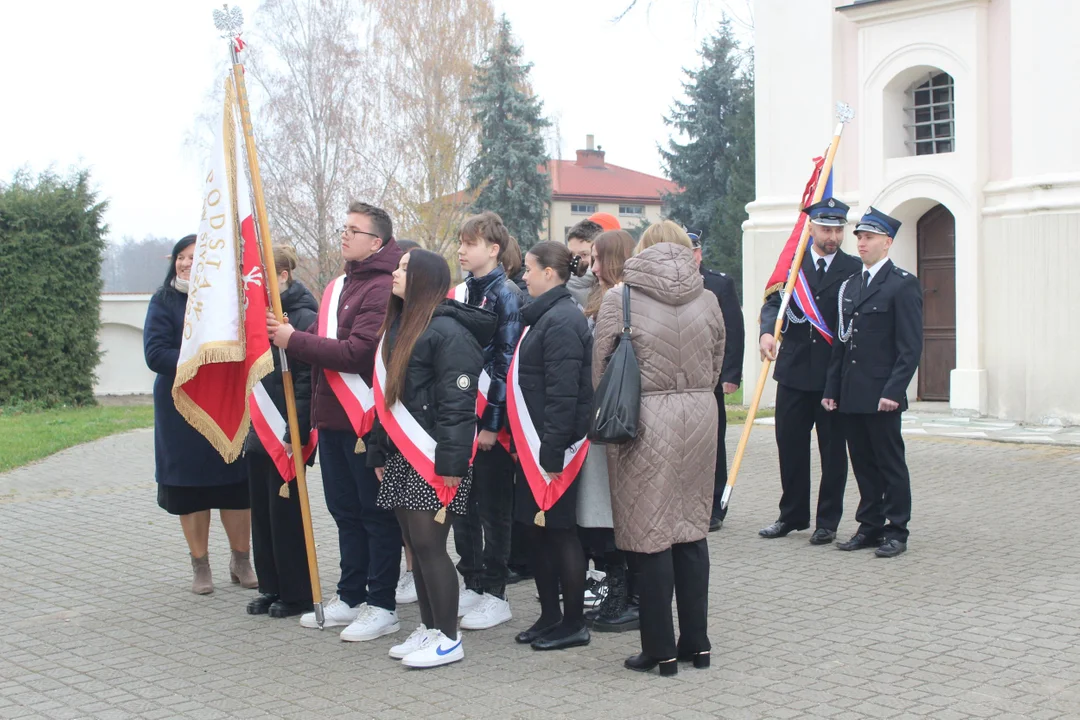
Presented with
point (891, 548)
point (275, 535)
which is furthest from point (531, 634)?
point (891, 548)

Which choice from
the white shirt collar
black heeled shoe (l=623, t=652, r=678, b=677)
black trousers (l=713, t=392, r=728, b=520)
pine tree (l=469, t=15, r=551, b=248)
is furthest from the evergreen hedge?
pine tree (l=469, t=15, r=551, b=248)

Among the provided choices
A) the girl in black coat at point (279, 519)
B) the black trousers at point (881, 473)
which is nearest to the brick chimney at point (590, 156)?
the black trousers at point (881, 473)

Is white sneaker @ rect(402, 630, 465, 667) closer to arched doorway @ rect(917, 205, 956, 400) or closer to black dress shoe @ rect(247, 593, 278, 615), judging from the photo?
black dress shoe @ rect(247, 593, 278, 615)

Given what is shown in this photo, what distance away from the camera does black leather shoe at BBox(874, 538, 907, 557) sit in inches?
Answer: 279

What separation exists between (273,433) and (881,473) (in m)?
3.70

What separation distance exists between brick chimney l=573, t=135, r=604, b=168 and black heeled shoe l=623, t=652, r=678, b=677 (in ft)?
225

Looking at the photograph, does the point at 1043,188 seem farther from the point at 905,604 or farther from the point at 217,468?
the point at 217,468

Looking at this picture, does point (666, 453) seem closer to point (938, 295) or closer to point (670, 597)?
point (670, 597)

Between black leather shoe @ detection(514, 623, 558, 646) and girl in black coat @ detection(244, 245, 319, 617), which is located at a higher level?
girl in black coat @ detection(244, 245, 319, 617)

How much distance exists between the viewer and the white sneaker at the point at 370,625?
5.54 metres

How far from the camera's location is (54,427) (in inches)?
640

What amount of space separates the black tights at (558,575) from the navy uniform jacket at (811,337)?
9.46 feet

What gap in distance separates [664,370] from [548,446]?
623 mm

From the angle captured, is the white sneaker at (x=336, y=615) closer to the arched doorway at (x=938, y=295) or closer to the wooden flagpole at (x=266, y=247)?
the wooden flagpole at (x=266, y=247)
